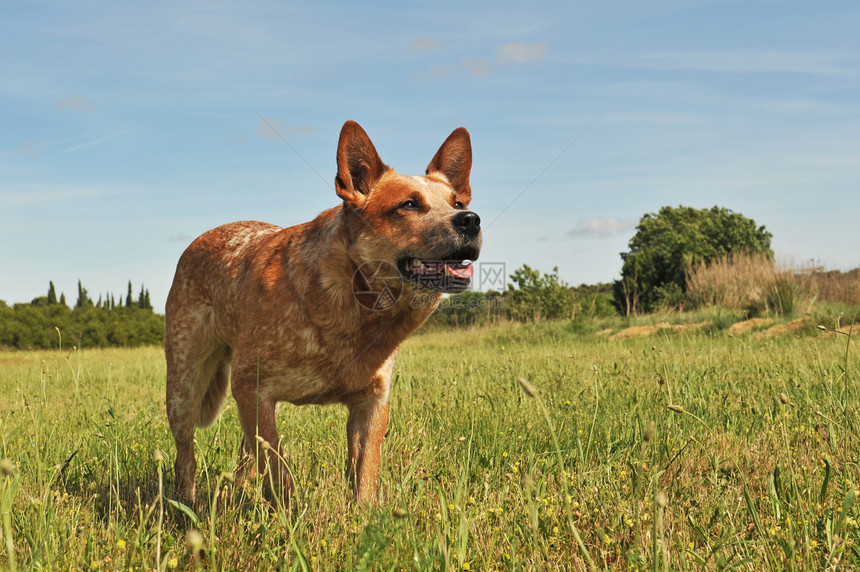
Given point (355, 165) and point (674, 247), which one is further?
point (674, 247)

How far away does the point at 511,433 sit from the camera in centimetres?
400

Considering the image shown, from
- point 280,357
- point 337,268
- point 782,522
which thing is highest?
point 337,268

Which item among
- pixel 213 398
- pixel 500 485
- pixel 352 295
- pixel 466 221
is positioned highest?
pixel 466 221

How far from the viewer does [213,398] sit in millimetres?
4484

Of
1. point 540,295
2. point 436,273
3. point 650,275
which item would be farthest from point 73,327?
point 650,275

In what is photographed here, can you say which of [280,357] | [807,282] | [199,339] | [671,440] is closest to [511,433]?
[671,440]

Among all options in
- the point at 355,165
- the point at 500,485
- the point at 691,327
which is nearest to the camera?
the point at 500,485

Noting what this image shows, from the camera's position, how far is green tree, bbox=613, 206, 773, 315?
28.0m

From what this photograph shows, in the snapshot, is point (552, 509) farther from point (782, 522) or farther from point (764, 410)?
point (764, 410)

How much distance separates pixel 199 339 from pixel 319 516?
2.17 m

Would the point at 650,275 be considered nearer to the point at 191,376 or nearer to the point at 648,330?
the point at 648,330

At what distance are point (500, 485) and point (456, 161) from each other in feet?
7.00

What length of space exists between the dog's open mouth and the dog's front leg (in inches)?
29.5

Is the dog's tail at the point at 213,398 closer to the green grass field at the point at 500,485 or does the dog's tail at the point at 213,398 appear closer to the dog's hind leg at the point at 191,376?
the dog's hind leg at the point at 191,376
